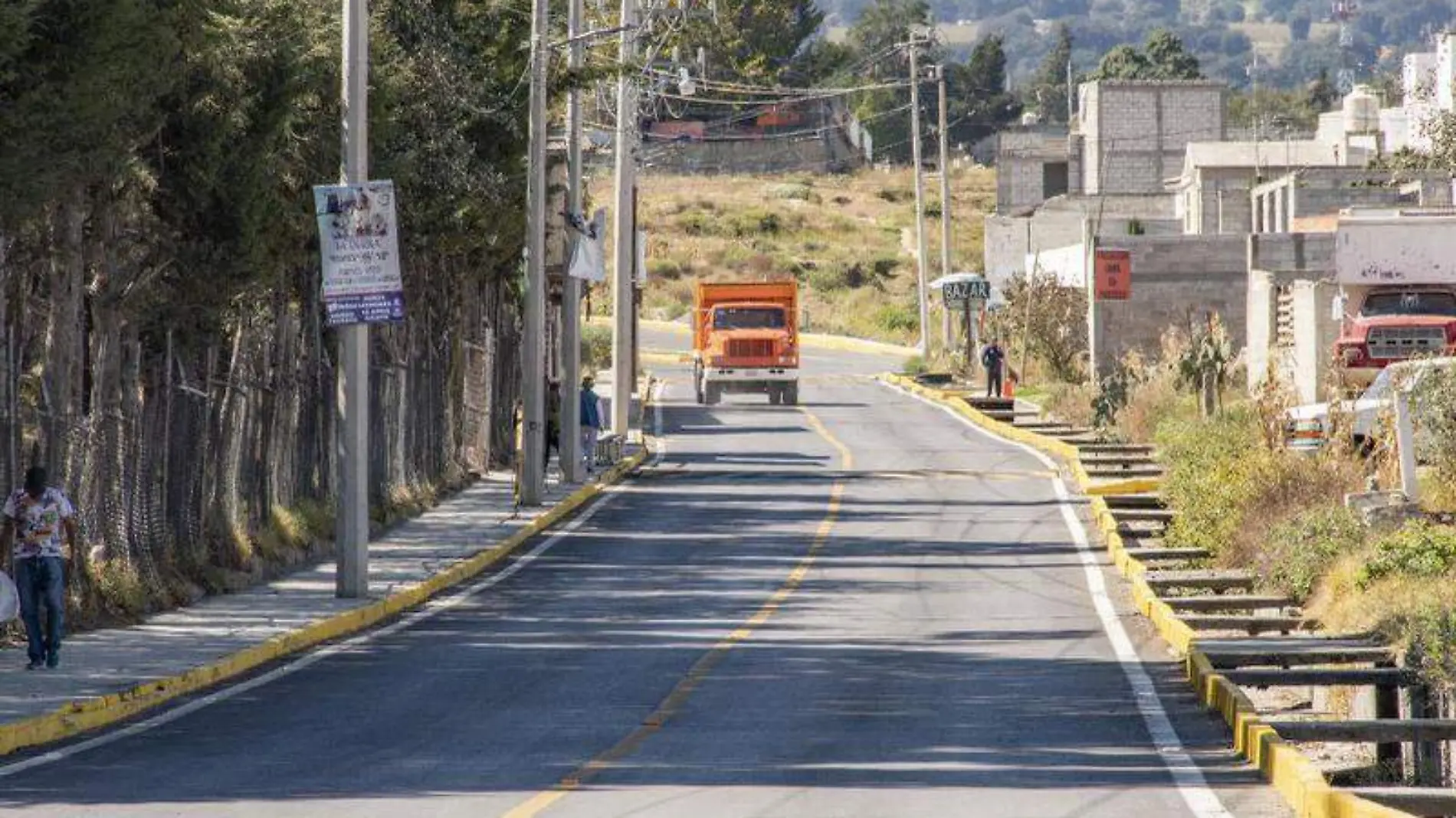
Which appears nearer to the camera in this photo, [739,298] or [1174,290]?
[1174,290]

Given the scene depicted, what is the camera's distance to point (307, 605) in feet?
90.0

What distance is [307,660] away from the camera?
23.5m

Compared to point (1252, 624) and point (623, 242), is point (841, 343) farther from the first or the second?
point (1252, 624)

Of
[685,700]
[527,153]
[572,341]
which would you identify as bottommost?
[685,700]

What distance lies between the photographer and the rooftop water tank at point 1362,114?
10938 cm

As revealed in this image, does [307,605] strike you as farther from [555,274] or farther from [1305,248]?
[1305,248]

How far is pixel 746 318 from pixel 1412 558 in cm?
4433

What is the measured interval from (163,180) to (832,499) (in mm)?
17175

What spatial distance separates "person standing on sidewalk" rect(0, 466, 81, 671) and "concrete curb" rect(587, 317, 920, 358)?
72690 mm

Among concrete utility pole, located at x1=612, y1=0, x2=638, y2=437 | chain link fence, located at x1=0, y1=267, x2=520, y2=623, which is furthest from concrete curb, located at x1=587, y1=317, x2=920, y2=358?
chain link fence, located at x1=0, y1=267, x2=520, y2=623

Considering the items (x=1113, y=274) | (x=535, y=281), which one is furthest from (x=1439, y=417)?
(x=1113, y=274)

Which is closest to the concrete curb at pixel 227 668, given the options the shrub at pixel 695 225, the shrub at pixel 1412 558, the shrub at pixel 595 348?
the shrub at pixel 1412 558

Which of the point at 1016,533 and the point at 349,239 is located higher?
the point at 349,239

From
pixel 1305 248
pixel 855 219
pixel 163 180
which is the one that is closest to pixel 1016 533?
pixel 163 180
